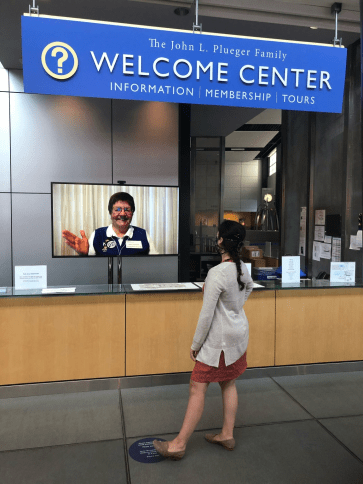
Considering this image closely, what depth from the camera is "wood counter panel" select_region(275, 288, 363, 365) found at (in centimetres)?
321

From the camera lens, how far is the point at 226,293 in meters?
2.01

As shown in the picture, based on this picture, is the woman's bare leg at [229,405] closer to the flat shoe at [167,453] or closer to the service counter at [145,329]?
the flat shoe at [167,453]

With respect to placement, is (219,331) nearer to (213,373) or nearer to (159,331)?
(213,373)

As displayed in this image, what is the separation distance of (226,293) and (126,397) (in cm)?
139

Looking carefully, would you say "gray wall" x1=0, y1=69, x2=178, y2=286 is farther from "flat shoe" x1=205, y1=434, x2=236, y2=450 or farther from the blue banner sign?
"flat shoe" x1=205, y1=434, x2=236, y2=450

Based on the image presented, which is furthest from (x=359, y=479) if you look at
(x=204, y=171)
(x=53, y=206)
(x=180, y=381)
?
(x=204, y=171)

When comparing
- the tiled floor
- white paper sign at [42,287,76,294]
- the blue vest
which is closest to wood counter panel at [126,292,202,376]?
the tiled floor

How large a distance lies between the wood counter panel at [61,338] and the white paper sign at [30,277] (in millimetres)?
156

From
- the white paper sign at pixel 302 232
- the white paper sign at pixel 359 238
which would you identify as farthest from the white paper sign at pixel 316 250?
the white paper sign at pixel 359 238

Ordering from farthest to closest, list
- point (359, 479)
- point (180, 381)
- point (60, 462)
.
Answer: point (180, 381) < point (60, 462) < point (359, 479)

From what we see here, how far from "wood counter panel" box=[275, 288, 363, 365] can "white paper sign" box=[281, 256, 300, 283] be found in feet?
0.56

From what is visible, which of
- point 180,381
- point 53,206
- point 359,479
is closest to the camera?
point 359,479

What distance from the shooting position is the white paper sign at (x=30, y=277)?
289 centimetres

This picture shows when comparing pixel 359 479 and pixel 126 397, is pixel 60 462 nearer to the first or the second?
pixel 126 397
